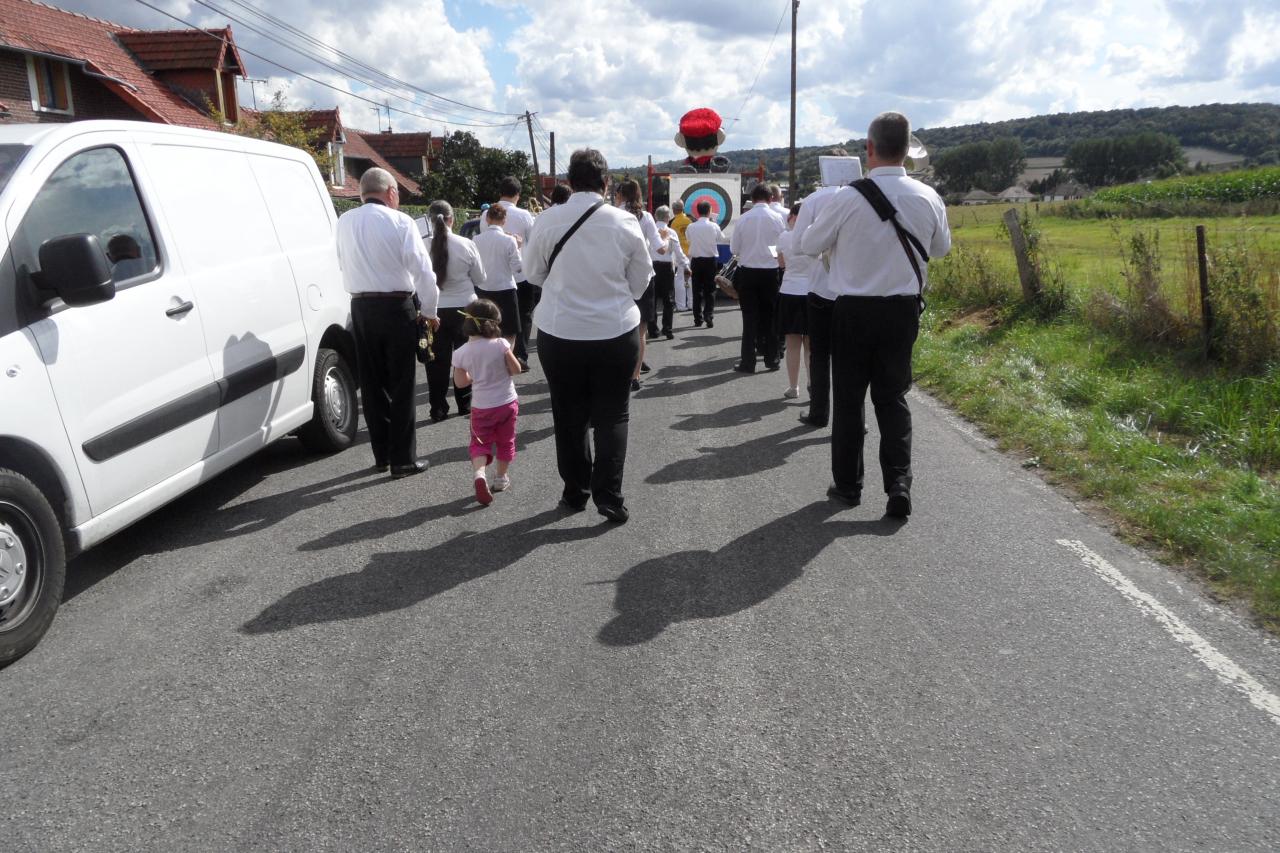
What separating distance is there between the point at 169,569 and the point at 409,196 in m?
52.5

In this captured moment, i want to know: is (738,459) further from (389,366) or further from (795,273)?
(795,273)

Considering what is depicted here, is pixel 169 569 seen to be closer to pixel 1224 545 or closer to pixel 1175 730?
pixel 1175 730

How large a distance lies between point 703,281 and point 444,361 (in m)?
6.63

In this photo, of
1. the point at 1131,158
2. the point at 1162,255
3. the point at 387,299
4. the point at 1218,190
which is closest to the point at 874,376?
the point at 387,299

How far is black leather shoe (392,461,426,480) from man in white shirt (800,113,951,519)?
2.88 meters

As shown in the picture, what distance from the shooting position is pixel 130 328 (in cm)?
463

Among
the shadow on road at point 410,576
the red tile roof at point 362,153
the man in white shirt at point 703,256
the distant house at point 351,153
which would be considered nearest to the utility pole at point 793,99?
the distant house at point 351,153

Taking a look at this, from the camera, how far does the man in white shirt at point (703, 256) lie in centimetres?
1330

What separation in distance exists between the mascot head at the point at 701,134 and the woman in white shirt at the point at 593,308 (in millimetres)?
15406

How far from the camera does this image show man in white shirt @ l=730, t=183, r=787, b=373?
32.3 feet

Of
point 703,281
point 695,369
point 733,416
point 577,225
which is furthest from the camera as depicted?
point 703,281

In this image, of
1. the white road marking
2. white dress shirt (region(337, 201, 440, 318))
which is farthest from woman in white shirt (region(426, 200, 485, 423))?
the white road marking

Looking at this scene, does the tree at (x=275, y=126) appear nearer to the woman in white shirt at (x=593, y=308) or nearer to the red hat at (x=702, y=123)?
the red hat at (x=702, y=123)

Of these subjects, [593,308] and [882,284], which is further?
[882,284]
